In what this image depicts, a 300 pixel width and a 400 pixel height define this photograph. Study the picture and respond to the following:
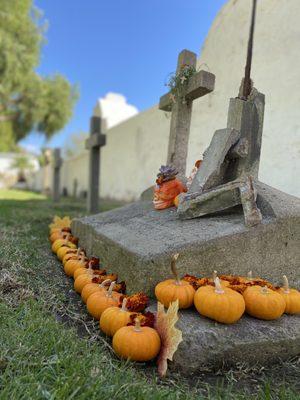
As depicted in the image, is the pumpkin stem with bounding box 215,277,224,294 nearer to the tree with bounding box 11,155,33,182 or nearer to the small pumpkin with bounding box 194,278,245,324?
the small pumpkin with bounding box 194,278,245,324

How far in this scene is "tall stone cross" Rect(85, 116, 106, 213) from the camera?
708 cm

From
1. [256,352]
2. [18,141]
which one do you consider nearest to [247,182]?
[256,352]

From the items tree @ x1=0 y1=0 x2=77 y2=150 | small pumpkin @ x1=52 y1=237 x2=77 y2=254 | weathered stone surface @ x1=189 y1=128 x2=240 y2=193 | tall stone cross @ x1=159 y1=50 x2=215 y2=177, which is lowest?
small pumpkin @ x1=52 y1=237 x2=77 y2=254

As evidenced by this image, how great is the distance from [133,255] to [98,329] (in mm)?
481

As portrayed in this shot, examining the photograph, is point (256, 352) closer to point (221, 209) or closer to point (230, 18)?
point (221, 209)

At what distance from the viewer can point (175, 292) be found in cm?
205

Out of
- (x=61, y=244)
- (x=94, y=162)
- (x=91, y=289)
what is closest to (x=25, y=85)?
(x=94, y=162)

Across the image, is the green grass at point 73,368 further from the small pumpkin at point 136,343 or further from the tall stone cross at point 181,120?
the tall stone cross at point 181,120

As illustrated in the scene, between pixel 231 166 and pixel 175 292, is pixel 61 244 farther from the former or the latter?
pixel 175 292

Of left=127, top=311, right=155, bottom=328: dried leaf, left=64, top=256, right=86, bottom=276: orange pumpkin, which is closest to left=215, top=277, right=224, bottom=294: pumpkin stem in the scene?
left=127, top=311, right=155, bottom=328: dried leaf

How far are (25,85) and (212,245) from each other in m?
20.2

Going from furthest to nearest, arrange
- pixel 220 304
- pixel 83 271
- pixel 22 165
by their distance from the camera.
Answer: pixel 22 165
pixel 83 271
pixel 220 304

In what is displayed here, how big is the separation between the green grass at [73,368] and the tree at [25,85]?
17.5 meters

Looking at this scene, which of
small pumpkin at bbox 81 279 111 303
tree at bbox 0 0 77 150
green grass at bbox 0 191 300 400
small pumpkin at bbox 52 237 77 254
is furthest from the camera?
tree at bbox 0 0 77 150
